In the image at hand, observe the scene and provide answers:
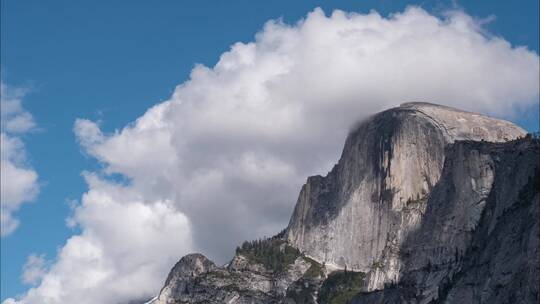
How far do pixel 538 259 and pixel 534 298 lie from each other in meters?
8.81

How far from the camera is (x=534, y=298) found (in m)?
195

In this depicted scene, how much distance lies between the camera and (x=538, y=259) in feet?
654
